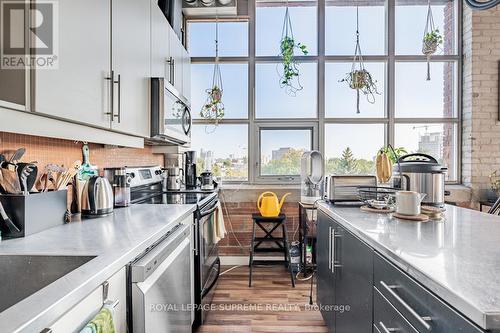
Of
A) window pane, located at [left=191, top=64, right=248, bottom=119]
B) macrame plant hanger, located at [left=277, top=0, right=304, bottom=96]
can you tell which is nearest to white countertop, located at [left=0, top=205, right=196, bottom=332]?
Answer: window pane, located at [left=191, top=64, right=248, bottom=119]

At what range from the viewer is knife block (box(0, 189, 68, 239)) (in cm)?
111

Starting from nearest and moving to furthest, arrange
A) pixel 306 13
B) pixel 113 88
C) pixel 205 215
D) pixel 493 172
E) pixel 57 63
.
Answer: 1. pixel 57 63
2. pixel 113 88
3. pixel 205 215
4. pixel 493 172
5. pixel 306 13

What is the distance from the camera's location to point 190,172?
3.17 meters

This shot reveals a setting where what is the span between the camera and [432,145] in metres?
3.69

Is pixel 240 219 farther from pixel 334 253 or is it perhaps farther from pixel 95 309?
pixel 95 309

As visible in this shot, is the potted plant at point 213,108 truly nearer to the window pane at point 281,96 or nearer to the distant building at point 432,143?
the window pane at point 281,96

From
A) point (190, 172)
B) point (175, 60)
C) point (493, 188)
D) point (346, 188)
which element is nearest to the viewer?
point (346, 188)

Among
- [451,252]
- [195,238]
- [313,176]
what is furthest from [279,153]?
[451,252]

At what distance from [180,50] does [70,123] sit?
192 cm

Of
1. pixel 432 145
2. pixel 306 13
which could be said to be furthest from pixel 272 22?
pixel 432 145

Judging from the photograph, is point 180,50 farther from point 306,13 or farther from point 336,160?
point 336,160

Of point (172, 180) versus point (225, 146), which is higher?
point (225, 146)

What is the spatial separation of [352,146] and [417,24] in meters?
1.74

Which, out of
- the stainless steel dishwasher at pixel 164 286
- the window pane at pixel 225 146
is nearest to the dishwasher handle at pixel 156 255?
the stainless steel dishwasher at pixel 164 286
